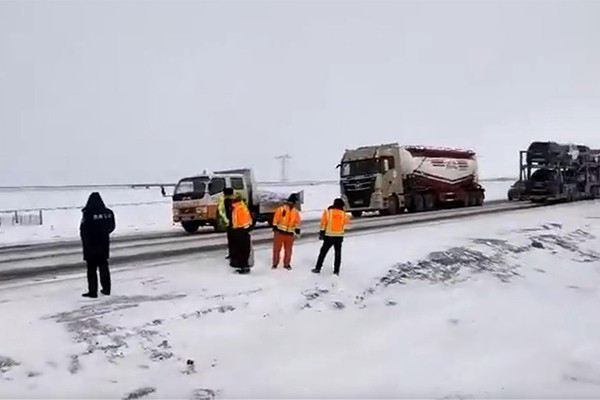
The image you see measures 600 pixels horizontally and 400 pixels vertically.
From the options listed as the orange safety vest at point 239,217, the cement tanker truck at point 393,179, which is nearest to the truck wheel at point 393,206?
the cement tanker truck at point 393,179

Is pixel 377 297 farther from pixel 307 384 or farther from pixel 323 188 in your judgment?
pixel 323 188

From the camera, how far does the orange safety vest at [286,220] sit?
1409 cm

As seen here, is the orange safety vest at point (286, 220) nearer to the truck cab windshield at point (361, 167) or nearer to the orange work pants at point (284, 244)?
the orange work pants at point (284, 244)

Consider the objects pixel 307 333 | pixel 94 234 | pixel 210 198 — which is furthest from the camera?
pixel 210 198

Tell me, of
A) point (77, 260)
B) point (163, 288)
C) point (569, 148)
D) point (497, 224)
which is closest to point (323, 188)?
point (569, 148)

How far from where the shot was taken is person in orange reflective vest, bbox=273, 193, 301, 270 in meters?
14.1

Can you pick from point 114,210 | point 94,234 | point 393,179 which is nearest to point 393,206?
point 393,179

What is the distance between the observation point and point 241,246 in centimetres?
1379

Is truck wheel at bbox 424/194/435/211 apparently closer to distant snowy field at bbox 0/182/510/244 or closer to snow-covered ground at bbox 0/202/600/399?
distant snowy field at bbox 0/182/510/244

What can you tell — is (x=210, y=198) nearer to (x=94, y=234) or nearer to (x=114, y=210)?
(x=94, y=234)

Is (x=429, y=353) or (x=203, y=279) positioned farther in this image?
(x=203, y=279)

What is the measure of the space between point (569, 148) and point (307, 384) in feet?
120

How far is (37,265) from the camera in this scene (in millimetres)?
16266

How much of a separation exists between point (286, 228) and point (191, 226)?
1207 cm
